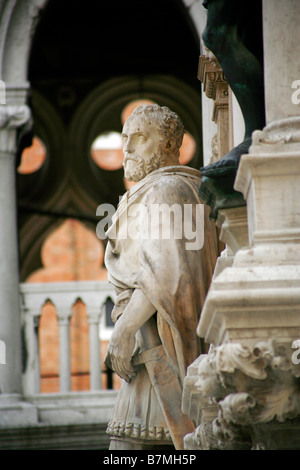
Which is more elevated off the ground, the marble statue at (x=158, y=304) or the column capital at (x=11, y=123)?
the column capital at (x=11, y=123)

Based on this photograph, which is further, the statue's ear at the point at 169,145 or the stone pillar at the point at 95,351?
the stone pillar at the point at 95,351

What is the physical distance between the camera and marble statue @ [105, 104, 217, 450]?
5203 millimetres

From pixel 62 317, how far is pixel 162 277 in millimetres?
5398

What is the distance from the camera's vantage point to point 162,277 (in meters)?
A: 5.20

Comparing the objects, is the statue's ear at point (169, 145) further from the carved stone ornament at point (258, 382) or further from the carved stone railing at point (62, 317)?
the carved stone railing at point (62, 317)

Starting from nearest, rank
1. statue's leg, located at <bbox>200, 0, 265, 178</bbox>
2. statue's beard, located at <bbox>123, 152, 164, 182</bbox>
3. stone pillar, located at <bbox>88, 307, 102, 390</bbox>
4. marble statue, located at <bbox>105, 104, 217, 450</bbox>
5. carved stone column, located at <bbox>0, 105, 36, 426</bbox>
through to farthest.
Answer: statue's leg, located at <bbox>200, 0, 265, 178</bbox>, marble statue, located at <bbox>105, 104, 217, 450</bbox>, statue's beard, located at <bbox>123, 152, 164, 182</bbox>, carved stone column, located at <bbox>0, 105, 36, 426</bbox>, stone pillar, located at <bbox>88, 307, 102, 390</bbox>

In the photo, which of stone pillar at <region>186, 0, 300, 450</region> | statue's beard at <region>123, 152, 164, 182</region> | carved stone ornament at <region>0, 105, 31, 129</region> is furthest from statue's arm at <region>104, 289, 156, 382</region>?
carved stone ornament at <region>0, 105, 31, 129</region>

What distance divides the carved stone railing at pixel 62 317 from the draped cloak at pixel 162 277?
490 centimetres

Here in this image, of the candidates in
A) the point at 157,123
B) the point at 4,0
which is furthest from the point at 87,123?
the point at 157,123

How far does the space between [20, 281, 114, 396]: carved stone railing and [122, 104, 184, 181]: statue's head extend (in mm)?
4790

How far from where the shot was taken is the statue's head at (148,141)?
5711 millimetres

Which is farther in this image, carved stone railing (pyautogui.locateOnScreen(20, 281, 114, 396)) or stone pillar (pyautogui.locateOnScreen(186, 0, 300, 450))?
carved stone railing (pyautogui.locateOnScreen(20, 281, 114, 396))

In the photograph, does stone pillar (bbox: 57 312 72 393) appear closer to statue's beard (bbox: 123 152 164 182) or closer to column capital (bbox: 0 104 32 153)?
column capital (bbox: 0 104 32 153)

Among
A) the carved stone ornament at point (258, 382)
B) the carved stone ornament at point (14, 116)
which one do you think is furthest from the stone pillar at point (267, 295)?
the carved stone ornament at point (14, 116)
